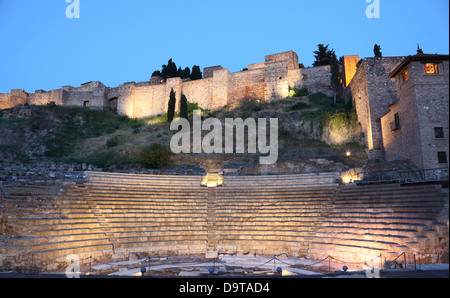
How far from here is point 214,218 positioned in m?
14.1

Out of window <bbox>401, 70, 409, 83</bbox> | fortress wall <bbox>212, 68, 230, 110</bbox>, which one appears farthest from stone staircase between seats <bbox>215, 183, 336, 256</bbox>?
fortress wall <bbox>212, 68, 230, 110</bbox>

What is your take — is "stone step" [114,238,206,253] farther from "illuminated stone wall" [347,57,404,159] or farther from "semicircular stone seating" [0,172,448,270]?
"illuminated stone wall" [347,57,404,159]

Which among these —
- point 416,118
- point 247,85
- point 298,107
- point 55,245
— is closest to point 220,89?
point 247,85

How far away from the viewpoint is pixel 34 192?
1202cm

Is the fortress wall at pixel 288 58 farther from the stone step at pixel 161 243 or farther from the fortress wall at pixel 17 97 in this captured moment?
the fortress wall at pixel 17 97

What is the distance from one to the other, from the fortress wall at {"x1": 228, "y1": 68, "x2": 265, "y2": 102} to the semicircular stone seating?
74.8ft

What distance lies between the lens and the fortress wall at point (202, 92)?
40.1 m

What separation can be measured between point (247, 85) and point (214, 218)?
89.3ft

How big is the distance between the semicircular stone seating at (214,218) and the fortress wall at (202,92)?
79.9 feet

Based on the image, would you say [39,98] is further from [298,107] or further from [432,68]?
[432,68]

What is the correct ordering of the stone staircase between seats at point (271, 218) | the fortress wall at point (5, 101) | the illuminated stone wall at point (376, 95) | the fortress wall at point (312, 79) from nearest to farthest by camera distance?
the stone staircase between seats at point (271, 218), the illuminated stone wall at point (376, 95), the fortress wall at point (312, 79), the fortress wall at point (5, 101)

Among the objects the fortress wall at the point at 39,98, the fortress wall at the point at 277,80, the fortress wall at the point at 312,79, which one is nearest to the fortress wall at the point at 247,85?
the fortress wall at the point at 277,80

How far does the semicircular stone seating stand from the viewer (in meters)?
9.21
